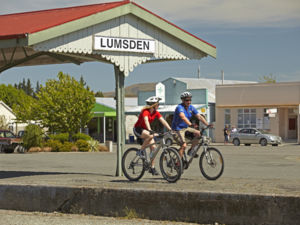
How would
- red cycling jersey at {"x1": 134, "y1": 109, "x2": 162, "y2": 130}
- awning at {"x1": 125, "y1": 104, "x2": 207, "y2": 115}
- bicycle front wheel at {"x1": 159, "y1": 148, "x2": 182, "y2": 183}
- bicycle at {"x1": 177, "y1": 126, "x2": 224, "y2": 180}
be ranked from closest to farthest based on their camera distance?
1. bicycle front wheel at {"x1": 159, "y1": 148, "x2": 182, "y2": 183}
2. bicycle at {"x1": 177, "y1": 126, "x2": 224, "y2": 180}
3. red cycling jersey at {"x1": 134, "y1": 109, "x2": 162, "y2": 130}
4. awning at {"x1": 125, "y1": 104, "x2": 207, "y2": 115}

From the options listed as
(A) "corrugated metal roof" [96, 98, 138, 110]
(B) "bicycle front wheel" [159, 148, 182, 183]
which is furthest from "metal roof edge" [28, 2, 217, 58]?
(A) "corrugated metal roof" [96, 98, 138, 110]

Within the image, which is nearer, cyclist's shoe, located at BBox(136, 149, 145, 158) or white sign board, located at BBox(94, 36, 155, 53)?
cyclist's shoe, located at BBox(136, 149, 145, 158)

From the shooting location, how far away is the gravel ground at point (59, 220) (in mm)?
10286

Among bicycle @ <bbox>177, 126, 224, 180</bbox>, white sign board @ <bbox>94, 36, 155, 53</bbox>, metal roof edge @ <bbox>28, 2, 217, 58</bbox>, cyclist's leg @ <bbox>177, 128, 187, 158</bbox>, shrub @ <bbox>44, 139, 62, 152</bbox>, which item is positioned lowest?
shrub @ <bbox>44, 139, 62, 152</bbox>

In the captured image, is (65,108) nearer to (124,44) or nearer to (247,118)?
(247,118)

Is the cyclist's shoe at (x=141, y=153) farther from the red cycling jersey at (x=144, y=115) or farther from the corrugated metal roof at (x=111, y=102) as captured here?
the corrugated metal roof at (x=111, y=102)

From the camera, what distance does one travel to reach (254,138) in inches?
1930

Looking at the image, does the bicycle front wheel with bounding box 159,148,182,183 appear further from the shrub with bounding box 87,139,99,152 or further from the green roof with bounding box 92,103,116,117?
the green roof with bounding box 92,103,116,117

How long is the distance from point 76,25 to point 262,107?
4573 cm

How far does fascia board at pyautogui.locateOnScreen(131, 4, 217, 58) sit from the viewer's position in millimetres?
14922

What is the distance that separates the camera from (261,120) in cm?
5809

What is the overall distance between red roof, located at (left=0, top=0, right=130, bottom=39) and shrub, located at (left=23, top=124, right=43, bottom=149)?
63.9ft

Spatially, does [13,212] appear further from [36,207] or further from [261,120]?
[261,120]

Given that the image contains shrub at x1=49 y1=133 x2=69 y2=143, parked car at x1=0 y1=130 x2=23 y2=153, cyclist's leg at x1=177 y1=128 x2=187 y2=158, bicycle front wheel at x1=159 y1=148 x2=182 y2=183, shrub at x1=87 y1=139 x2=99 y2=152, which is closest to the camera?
bicycle front wheel at x1=159 y1=148 x2=182 y2=183
